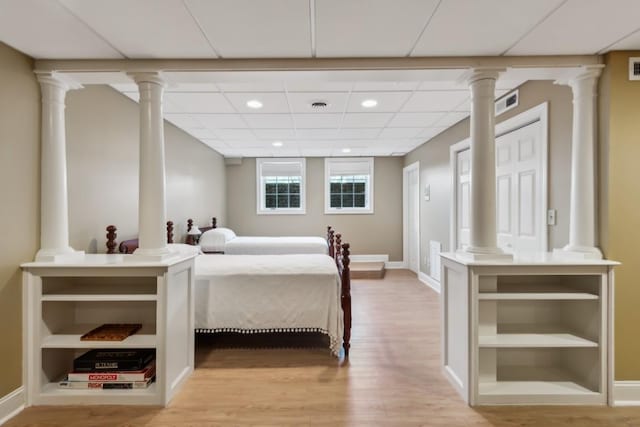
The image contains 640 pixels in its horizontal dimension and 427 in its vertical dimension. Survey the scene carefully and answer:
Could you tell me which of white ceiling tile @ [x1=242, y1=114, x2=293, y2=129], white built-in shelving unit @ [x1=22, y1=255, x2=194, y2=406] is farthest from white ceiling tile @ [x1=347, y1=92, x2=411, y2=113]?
white built-in shelving unit @ [x1=22, y1=255, x2=194, y2=406]

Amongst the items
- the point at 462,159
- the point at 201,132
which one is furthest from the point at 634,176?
the point at 201,132

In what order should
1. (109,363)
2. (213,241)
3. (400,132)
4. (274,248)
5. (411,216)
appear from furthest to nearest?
(411,216), (274,248), (213,241), (400,132), (109,363)

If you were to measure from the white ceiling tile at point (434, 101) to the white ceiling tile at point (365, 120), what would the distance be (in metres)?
0.32

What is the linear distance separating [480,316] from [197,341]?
249 cm

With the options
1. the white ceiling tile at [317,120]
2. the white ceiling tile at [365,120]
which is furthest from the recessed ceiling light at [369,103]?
the white ceiling tile at [317,120]

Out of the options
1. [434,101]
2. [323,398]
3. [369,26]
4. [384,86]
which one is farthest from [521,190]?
[323,398]

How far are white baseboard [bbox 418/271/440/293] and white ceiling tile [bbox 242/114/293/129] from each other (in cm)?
316

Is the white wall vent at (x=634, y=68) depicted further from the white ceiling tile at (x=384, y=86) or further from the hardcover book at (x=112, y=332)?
the hardcover book at (x=112, y=332)

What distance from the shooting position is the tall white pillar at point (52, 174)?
2338 millimetres

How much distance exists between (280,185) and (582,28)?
5.76 meters

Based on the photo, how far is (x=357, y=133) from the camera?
4.93 metres

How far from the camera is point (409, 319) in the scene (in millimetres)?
3953

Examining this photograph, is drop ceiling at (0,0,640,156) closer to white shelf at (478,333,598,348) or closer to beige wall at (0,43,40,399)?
beige wall at (0,43,40,399)

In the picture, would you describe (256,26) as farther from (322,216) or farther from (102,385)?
(322,216)
